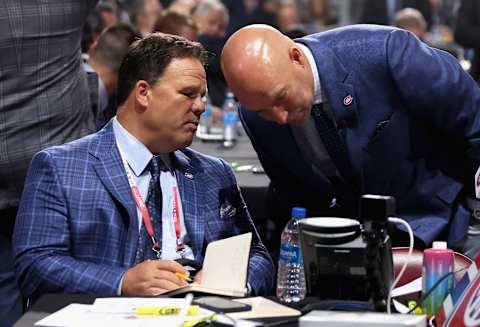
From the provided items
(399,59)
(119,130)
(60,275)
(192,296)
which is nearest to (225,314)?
(192,296)

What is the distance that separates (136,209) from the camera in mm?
3170

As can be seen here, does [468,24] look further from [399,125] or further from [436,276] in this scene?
[436,276]

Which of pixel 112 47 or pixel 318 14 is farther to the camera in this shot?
pixel 318 14

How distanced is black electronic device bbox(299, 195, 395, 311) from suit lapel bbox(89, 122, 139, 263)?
73 centimetres

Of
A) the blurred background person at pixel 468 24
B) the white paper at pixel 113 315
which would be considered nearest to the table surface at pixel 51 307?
the white paper at pixel 113 315

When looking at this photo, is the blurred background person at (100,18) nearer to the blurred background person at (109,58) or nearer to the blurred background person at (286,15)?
the blurred background person at (109,58)

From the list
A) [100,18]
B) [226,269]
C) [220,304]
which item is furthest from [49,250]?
[100,18]

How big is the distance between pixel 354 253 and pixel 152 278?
0.64m

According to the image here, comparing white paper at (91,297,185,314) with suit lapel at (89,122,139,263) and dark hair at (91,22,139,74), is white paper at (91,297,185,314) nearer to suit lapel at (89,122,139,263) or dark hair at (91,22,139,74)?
suit lapel at (89,122,139,263)

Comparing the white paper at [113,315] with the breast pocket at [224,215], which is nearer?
the white paper at [113,315]

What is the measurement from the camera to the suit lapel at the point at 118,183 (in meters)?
3.15

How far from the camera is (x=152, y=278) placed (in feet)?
9.52

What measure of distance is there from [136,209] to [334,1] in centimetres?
1288

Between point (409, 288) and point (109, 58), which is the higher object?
point (109, 58)
